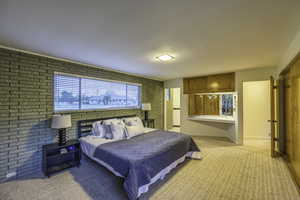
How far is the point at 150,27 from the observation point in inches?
73.2

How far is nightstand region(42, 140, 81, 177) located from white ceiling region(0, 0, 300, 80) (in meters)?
1.91

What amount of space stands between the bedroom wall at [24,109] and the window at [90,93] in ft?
0.66

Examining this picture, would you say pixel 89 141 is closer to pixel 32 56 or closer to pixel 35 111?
pixel 35 111

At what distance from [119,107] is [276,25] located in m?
4.05

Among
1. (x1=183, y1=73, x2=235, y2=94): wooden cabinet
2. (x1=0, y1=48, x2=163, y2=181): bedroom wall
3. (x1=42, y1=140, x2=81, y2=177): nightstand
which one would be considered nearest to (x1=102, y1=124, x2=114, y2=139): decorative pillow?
(x1=42, y1=140, x2=81, y2=177): nightstand

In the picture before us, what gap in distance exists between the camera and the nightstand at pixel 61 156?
8.90 ft

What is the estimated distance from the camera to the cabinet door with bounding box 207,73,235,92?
470cm

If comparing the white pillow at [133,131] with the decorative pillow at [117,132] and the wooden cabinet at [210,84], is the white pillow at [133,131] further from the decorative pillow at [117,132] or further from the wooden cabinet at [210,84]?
the wooden cabinet at [210,84]

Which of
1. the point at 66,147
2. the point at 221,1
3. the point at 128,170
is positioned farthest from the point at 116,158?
the point at 221,1

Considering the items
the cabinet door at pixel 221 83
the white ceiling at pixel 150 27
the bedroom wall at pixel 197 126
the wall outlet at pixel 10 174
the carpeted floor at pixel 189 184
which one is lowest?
the carpeted floor at pixel 189 184

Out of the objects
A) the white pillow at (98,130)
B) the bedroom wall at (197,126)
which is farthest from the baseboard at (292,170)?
the white pillow at (98,130)

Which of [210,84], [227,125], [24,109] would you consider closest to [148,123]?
[210,84]

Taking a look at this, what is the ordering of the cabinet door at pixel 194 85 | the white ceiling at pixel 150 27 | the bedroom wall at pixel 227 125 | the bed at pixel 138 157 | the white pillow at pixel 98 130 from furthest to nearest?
the cabinet door at pixel 194 85 < the bedroom wall at pixel 227 125 < the white pillow at pixel 98 130 < the bed at pixel 138 157 < the white ceiling at pixel 150 27

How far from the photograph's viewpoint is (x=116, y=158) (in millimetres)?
2242
